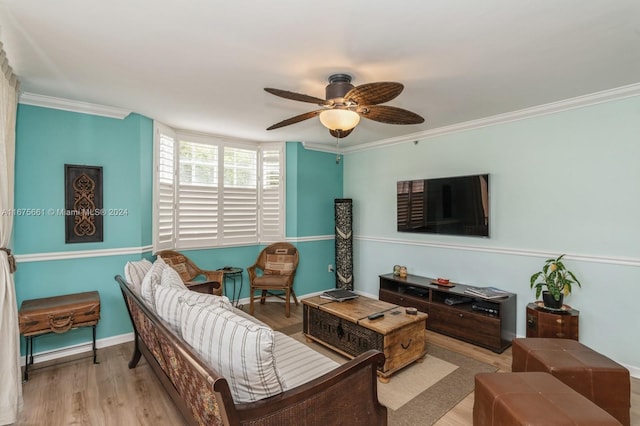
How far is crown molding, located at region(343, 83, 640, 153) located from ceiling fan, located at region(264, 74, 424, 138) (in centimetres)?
164

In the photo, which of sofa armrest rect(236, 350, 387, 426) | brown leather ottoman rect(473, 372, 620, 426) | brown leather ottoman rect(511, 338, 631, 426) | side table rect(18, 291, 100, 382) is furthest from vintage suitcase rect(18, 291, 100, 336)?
brown leather ottoman rect(511, 338, 631, 426)

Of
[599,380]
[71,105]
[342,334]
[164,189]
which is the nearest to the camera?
[599,380]

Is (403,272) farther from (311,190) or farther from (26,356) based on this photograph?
(26,356)

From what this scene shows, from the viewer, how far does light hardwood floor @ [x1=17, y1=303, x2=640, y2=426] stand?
7.07 feet

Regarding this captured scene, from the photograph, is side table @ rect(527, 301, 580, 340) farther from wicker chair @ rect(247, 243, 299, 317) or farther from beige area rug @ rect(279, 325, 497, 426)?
wicker chair @ rect(247, 243, 299, 317)

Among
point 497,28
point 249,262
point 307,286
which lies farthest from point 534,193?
point 249,262

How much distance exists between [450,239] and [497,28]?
8.93 feet

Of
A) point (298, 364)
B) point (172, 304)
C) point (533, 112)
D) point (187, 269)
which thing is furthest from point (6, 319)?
point (533, 112)

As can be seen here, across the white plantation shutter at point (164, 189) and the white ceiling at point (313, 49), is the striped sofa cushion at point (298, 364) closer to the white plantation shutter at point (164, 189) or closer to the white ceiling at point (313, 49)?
the white ceiling at point (313, 49)

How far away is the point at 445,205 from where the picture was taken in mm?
3947

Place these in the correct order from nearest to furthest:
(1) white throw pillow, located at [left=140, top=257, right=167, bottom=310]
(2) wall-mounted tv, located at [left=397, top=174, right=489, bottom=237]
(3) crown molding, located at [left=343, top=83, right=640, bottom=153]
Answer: (1) white throw pillow, located at [left=140, top=257, right=167, bottom=310] → (3) crown molding, located at [left=343, top=83, right=640, bottom=153] → (2) wall-mounted tv, located at [left=397, top=174, right=489, bottom=237]

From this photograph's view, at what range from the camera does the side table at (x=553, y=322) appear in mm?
2701

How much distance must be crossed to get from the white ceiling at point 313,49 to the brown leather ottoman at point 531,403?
212cm

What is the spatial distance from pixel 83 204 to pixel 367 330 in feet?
10.3
